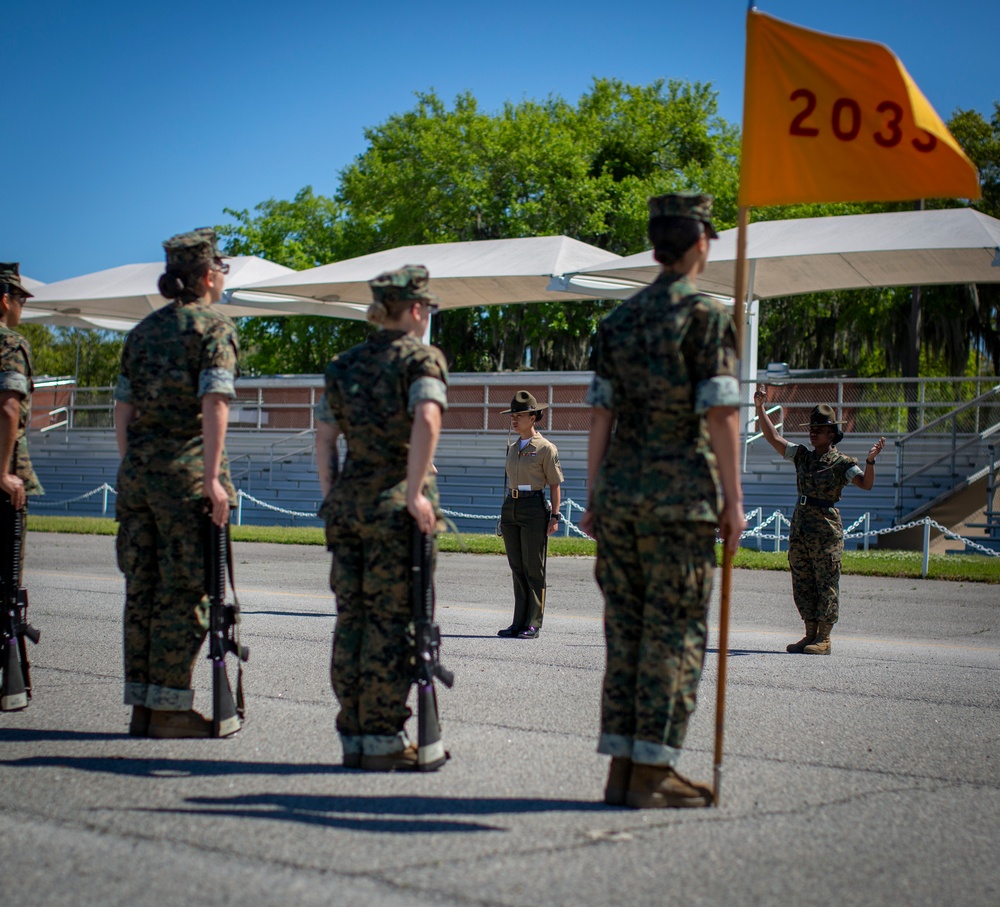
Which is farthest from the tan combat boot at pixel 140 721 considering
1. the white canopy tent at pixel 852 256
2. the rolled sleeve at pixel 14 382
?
the white canopy tent at pixel 852 256

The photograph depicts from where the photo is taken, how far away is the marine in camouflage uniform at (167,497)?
219 inches

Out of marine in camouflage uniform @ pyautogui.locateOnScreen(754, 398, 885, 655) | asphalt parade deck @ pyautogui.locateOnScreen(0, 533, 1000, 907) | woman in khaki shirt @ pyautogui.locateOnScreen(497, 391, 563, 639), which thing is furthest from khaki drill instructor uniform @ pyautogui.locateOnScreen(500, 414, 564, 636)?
marine in camouflage uniform @ pyautogui.locateOnScreen(754, 398, 885, 655)

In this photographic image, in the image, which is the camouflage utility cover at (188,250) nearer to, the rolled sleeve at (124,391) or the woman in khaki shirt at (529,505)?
the rolled sleeve at (124,391)

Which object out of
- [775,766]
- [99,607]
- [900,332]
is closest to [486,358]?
[900,332]

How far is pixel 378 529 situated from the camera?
5016 millimetres

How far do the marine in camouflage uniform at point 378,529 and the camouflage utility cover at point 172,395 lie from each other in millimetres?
770

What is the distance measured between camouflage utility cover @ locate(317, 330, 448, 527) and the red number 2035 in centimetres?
188

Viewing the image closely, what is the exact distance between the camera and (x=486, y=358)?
4706 cm

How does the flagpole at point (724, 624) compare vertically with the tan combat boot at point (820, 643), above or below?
above

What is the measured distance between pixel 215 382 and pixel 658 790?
8.69ft

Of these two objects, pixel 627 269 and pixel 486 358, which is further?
pixel 486 358

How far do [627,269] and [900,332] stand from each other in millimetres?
23859

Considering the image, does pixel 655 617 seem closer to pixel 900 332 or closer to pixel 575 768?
pixel 575 768

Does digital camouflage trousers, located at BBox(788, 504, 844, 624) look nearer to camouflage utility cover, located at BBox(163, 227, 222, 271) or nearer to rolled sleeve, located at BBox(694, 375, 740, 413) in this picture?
rolled sleeve, located at BBox(694, 375, 740, 413)
